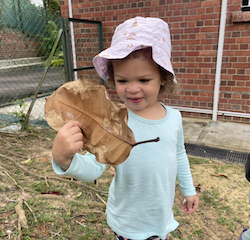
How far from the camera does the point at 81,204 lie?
7.86 feet

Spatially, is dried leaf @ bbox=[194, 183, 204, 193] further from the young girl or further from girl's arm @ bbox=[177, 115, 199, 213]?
the young girl

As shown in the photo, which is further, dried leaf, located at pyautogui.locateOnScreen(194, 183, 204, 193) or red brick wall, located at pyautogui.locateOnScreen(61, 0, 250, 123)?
red brick wall, located at pyautogui.locateOnScreen(61, 0, 250, 123)

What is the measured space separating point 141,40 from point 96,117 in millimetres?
561

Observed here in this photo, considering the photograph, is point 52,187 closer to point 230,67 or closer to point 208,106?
point 208,106

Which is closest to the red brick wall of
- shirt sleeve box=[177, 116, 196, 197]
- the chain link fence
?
the chain link fence

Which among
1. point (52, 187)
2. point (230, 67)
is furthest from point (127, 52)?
point (230, 67)

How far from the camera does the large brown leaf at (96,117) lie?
70 centimetres

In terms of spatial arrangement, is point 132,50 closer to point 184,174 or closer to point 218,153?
point 184,174

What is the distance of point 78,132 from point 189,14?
168 inches

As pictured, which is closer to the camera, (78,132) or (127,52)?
(78,132)

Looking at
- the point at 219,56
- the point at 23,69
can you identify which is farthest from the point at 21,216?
the point at 23,69

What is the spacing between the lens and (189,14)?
14.2ft

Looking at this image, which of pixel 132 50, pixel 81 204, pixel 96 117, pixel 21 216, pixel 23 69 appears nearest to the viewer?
pixel 96 117

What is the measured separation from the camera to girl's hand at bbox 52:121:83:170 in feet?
2.42
